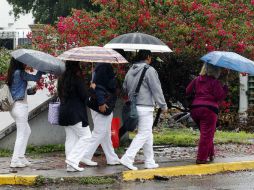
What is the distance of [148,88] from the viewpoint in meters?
10.2

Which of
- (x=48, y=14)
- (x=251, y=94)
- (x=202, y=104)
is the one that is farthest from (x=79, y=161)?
(x=48, y=14)

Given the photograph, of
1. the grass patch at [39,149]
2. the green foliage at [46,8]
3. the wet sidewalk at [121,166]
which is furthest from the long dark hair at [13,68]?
the green foliage at [46,8]

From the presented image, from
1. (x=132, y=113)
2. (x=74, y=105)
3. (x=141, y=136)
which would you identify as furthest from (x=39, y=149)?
→ (x=132, y=113)

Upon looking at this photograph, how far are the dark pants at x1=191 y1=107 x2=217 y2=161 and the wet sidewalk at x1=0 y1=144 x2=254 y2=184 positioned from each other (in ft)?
0.94

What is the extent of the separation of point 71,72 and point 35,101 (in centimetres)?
312

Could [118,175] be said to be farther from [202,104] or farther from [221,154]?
[221,154]

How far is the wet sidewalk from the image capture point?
9.96 metres

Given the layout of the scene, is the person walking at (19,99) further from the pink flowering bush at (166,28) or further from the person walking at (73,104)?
the pink flowering bush at (166,28)

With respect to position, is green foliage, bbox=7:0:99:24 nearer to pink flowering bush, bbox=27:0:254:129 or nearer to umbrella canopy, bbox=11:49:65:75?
pink flowering bush, bbox=27:0:254:129

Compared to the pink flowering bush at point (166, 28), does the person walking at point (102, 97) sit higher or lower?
lower

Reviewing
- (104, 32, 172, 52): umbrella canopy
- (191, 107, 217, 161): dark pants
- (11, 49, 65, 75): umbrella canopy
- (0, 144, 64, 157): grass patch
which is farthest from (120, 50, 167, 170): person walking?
(0, 144, 64, 157): grass patch

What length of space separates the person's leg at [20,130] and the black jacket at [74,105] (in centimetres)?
65

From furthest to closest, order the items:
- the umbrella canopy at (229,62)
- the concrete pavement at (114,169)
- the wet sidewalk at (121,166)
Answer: the umbrella canopy at (229,62)
the wet sidewalk at (121,166)
the concrete pavement at (114,169)

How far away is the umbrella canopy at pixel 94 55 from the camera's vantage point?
9.81 m
